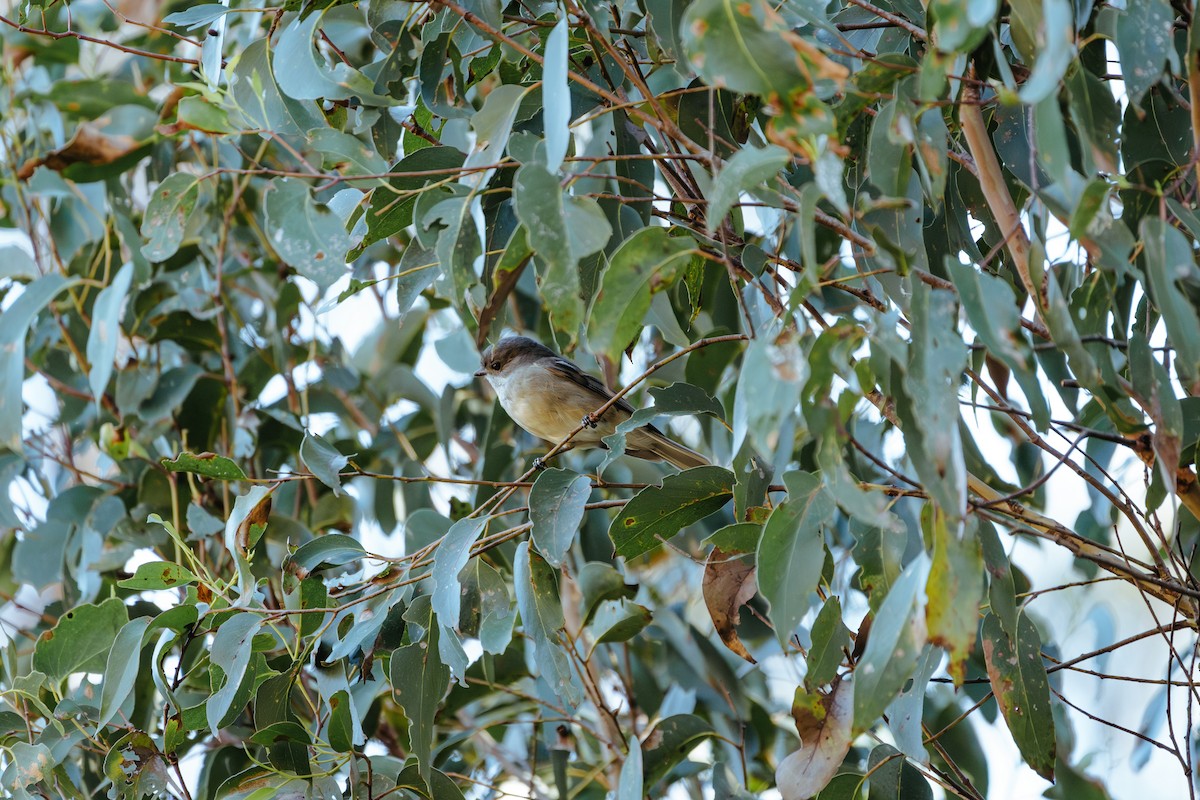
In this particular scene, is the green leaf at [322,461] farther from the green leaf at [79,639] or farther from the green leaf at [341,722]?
the green leaf at [79,639]

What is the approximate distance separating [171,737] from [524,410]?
2048mm

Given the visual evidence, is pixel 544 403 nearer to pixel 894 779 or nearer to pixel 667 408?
pixel 667 408

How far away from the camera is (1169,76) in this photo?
85.2 inches

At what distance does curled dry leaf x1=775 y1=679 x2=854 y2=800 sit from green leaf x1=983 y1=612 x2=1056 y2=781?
11.1 inches

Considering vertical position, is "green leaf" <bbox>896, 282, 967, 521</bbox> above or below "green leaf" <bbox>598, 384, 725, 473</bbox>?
above

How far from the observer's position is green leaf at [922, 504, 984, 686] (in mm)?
1464

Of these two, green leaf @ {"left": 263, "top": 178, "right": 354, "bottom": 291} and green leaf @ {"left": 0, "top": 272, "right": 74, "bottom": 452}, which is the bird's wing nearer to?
green leaf @ {"left": 0, "top": 272, "right": 74, "bottom": 452}

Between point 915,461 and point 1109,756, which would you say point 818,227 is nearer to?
point 915,461

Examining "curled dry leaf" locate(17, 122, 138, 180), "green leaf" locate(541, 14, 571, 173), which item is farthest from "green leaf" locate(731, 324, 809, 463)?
"curled dry leaf" locate(17, 122, 138, 180)

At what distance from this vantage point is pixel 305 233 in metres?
2.14

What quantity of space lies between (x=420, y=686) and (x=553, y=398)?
210 centimetres

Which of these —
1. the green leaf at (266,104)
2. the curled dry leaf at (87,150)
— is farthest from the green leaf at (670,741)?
the curled dry leaf at (87,150)

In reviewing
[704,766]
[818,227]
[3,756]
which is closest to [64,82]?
[3,756]

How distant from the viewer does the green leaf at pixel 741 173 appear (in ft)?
5.23
